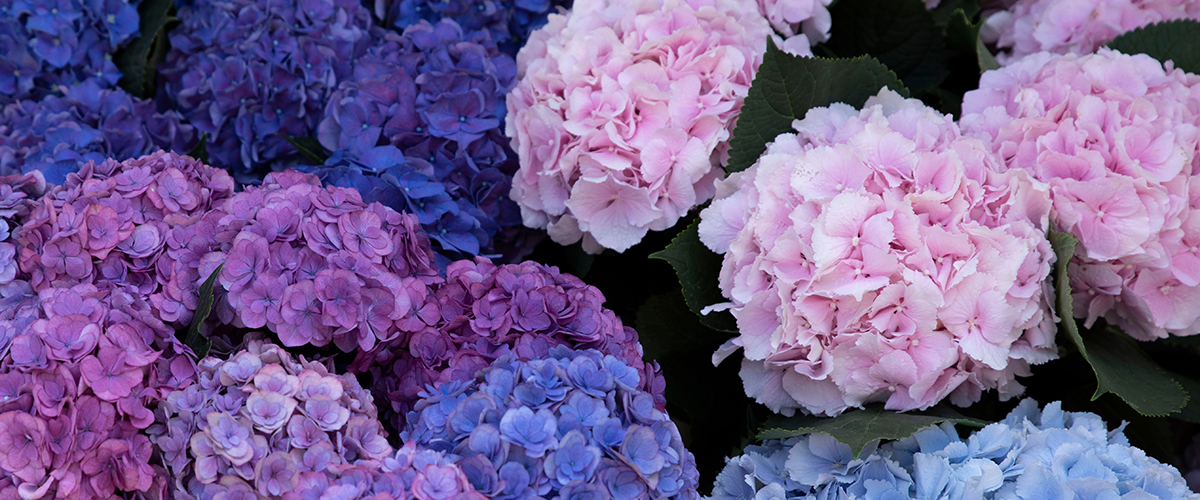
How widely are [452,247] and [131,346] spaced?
0.31m

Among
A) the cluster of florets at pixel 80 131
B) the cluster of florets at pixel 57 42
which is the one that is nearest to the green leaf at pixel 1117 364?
the cluster of florets at pixel 80 131

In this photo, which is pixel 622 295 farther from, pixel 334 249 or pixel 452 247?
pixel 334 249

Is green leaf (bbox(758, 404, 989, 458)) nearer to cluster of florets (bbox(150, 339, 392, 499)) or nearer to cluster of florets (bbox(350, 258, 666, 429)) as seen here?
cluster of florets (bbox(350, 258, 666, 429))

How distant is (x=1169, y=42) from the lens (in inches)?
38.7

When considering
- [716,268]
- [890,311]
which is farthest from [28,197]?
[890,311]

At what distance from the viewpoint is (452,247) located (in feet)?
2.90

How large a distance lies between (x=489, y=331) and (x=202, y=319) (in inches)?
8.5

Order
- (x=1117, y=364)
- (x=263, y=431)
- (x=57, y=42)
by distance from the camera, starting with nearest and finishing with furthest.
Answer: (x=263, y=431) < (x=1117, y=364) < (x=57, y=42)

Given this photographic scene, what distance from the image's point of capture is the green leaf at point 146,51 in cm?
114

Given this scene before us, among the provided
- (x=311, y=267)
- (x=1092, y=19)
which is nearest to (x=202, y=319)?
(x=311, y=267)

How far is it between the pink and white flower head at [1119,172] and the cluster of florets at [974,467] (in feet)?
0.42

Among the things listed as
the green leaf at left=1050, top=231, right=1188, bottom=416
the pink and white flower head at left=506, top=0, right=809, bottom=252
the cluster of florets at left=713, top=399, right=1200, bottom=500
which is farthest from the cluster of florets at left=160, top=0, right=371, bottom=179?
the green leaf at left=1050, top=231, right=1188, bottom=416

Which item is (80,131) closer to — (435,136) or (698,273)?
(435,136)

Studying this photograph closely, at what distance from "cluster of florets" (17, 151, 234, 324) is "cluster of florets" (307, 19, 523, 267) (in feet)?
0.56
